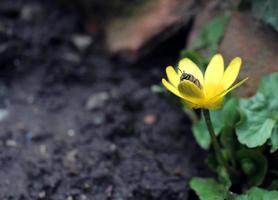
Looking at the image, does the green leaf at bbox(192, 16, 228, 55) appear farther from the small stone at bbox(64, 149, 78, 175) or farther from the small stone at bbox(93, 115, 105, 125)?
the small stone at bbox(64, 149, 78, 175)

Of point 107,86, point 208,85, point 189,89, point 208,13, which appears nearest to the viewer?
point 189,89

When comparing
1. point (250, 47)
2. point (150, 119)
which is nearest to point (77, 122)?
point (150, 119)

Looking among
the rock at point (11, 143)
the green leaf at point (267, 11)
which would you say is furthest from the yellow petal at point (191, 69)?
the rock at point (11, 143)

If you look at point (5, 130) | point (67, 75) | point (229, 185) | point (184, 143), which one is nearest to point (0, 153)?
point (5, 130)

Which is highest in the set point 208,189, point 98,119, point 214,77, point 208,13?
point 208,13

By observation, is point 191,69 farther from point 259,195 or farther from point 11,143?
point 11,143

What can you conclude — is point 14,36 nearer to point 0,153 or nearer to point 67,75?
point 67,75

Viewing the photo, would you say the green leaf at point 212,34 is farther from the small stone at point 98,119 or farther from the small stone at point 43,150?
the small stone at point 43,150

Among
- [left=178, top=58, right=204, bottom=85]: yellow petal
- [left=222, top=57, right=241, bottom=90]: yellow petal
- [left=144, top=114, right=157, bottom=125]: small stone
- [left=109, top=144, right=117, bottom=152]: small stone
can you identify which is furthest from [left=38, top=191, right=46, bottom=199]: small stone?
[left=222, top=57, right=241, bottom=90]: yellow petal

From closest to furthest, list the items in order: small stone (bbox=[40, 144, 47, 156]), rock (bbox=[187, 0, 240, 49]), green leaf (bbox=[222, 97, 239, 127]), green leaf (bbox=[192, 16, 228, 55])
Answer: green leaf (bbox=[222, 97, 239, 127]) → small stone (bbox=[40, 144, 47, 156]) → green leaf (bbox=[192, 16, 228, 55]) → rock (bbox=[187, 0, 240, 49])
